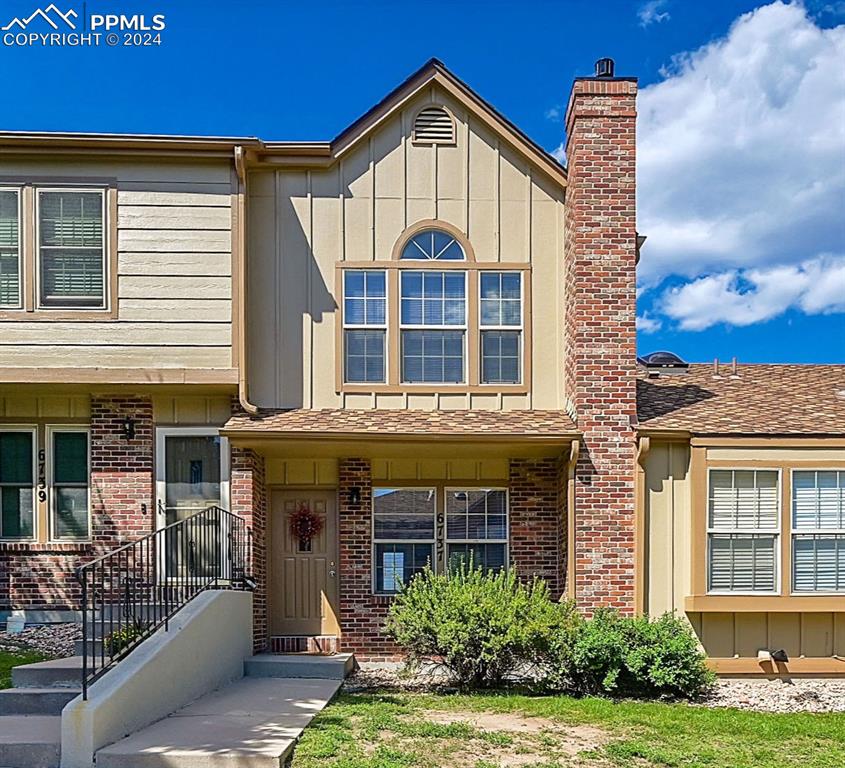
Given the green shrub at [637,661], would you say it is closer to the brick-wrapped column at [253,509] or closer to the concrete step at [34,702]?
the brick-wrapped column at [253,509]

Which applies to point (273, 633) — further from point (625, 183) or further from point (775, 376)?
point (775, 376)

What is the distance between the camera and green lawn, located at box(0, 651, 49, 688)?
8.62 meters

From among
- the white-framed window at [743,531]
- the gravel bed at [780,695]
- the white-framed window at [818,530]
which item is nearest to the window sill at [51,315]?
the white-framed window at [743,531]

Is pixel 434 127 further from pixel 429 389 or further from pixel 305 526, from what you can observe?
pixel 305 526

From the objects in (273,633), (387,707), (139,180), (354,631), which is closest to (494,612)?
(387,707)

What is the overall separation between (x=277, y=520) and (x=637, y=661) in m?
4.76

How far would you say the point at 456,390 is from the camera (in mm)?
11477

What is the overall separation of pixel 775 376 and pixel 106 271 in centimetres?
926

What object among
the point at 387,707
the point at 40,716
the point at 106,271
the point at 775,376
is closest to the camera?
the point at 40,716

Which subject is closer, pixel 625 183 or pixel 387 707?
pixel 387 707

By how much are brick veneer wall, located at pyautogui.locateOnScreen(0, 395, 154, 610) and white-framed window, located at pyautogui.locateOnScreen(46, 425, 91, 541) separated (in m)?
0.19

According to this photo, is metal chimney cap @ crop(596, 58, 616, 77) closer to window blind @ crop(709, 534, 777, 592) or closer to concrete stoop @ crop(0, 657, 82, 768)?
window blind @ crop(709, 534, 777, 592)

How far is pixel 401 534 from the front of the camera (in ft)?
38.6

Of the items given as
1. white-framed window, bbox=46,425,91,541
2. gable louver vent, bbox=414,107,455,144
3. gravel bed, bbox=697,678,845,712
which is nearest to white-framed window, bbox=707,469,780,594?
gravel bed, bbox=697,678,845,712
